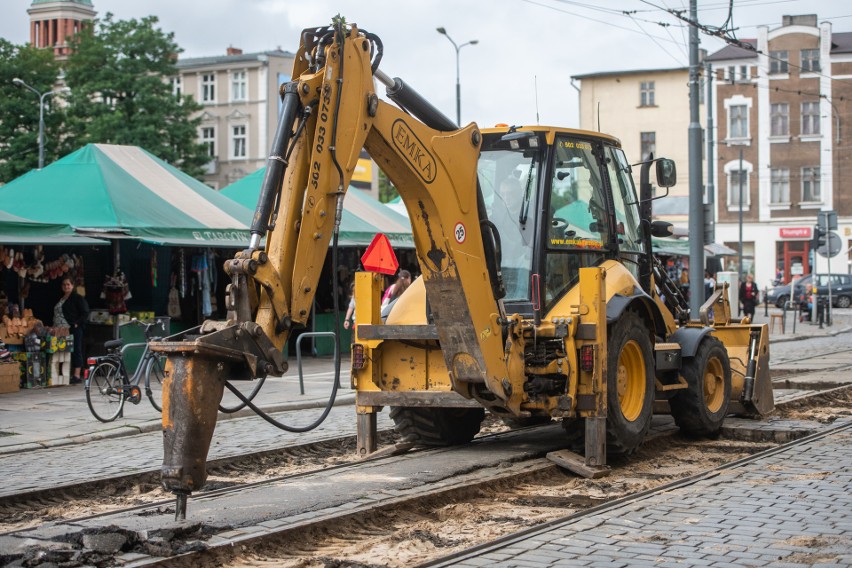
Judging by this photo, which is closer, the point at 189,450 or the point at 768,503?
the point at 189,450

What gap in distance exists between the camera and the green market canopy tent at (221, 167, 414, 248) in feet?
81.0

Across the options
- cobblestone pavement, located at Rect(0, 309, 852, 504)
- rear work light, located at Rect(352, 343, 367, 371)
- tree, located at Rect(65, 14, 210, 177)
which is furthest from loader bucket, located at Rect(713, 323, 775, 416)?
tree, located at Rect(65, 14, 210, 177)

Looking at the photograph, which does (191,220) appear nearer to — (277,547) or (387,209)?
(387,209)

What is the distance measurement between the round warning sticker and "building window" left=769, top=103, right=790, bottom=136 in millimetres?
60517

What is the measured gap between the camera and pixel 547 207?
33.6ft

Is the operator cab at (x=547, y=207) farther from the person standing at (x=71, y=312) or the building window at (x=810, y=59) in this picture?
the building window at (x=810, y=59)

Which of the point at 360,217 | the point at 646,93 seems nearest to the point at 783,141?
the point at 646,93

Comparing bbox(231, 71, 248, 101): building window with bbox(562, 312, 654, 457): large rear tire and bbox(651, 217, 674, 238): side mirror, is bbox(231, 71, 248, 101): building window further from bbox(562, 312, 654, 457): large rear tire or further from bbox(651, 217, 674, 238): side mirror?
bbox(562, 312, 654, 457): large rear tire

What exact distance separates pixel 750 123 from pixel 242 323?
6313 cm

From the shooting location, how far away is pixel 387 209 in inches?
1122

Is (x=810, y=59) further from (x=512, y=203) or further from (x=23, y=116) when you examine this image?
(x=512, y=203)

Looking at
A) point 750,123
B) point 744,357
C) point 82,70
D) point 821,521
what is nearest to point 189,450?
point 821,521

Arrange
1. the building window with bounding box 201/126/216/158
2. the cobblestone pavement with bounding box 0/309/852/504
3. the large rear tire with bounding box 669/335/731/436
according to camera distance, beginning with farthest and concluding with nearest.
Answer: the building window with bounding box 201/126/216/158
the large rear tire with bounding box 669/335/731/436
the cobblestone pavement with bounding box 0/309/852/504

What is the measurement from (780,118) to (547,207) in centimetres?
5929
